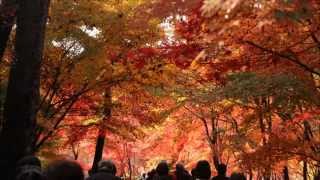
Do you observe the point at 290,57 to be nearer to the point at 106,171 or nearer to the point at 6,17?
the point at 106,171

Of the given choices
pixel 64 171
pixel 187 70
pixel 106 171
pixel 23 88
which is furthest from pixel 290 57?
pixel 187 70

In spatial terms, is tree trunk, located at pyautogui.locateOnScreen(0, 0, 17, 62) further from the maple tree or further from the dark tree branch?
the dark tree branch

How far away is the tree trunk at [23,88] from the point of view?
714 centimetres

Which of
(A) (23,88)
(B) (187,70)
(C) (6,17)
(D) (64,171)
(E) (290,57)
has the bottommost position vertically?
(D) (64,171)

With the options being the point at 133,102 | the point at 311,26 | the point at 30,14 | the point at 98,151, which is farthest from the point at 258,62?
the point at 98,151

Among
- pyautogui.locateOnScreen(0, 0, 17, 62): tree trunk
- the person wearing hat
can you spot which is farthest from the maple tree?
A: the person wearing hat

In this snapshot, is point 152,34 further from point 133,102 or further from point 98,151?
point 98,151

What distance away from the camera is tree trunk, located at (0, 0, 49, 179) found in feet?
23.4

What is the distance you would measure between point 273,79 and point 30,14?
4.04 meters

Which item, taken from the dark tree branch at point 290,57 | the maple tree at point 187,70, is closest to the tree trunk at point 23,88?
the maple tree at point 187,70

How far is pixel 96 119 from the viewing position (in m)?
17.5

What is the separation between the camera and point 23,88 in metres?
7.32

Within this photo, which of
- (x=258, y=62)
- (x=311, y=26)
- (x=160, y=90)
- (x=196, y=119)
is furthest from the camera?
(x=196, y=119)

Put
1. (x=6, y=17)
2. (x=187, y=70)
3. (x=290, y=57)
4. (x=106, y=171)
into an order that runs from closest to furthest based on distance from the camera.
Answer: (x=106, y=171) → (x=290, y=57) → (x=6, y=17) → (x=187, y=70)
